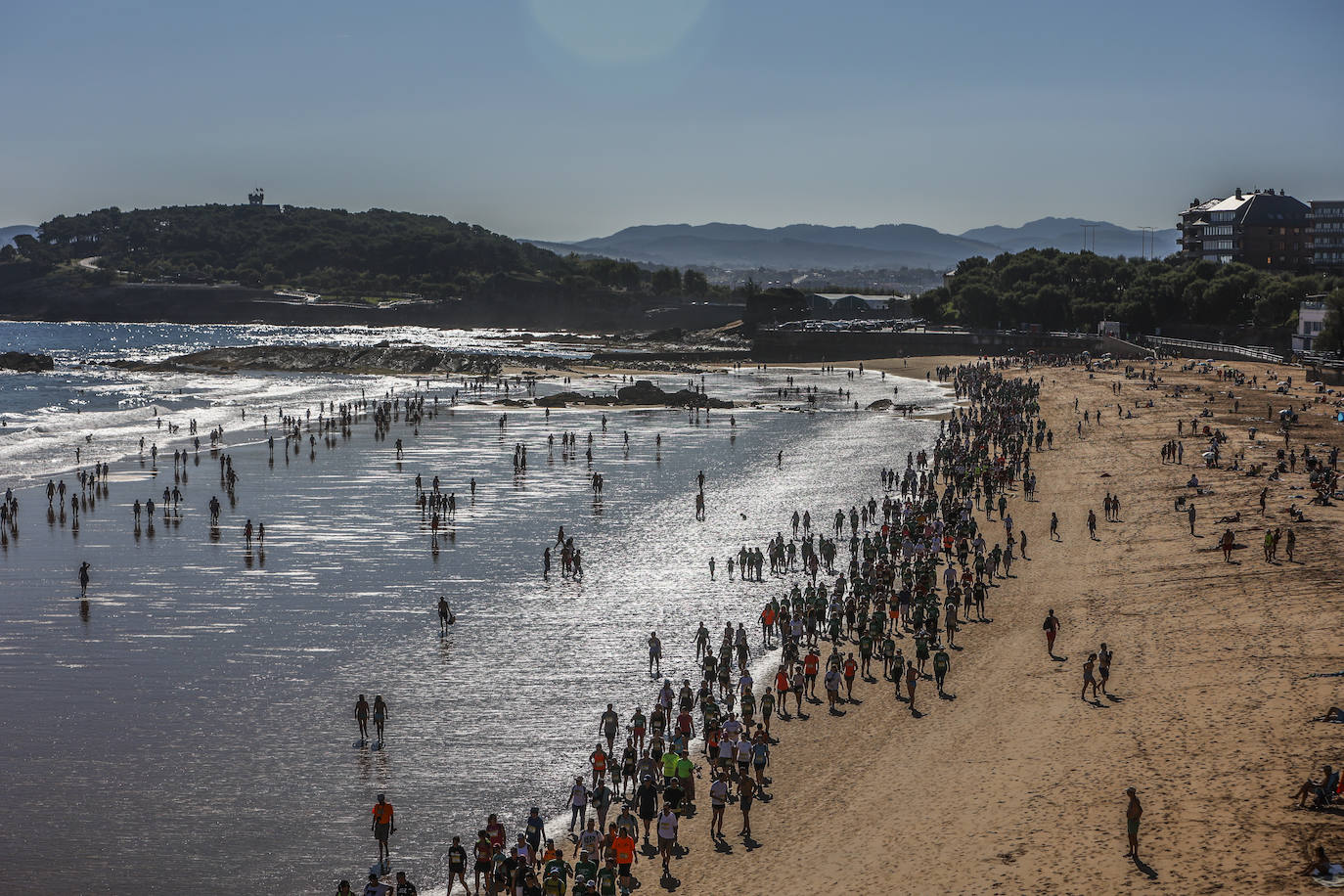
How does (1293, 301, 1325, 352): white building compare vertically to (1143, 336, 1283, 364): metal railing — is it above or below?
above

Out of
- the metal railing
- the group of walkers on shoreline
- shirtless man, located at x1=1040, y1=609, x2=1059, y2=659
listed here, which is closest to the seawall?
the metal railing

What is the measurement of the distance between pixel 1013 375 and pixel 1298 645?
73.9m

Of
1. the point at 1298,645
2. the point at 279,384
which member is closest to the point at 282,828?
the point at 1298,645

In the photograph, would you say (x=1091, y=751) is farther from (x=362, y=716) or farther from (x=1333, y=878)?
(x=362, y=716)

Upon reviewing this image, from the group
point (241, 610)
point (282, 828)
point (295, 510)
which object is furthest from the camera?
point (295, 510)

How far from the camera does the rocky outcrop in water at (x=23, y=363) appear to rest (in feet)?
423

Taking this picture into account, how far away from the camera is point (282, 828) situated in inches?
707

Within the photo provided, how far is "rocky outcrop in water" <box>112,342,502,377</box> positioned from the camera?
12738 centimetres

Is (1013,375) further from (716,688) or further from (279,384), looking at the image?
(716,688)

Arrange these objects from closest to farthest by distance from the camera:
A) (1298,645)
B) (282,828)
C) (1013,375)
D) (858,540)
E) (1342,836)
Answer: (1342,836)
(282,828)
(1298,645)
(858,540)
(1013,375)

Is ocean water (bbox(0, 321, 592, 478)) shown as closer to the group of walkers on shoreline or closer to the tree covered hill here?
A: the group of walkers on shoreline

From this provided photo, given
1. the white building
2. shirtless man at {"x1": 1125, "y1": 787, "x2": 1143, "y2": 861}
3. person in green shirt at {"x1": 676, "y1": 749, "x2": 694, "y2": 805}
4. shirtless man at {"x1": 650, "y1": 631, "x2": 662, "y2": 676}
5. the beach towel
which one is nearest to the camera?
the beach towel

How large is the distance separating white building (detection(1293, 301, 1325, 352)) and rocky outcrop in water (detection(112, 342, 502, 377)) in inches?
2913

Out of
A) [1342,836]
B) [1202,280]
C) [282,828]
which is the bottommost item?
[282,828]
